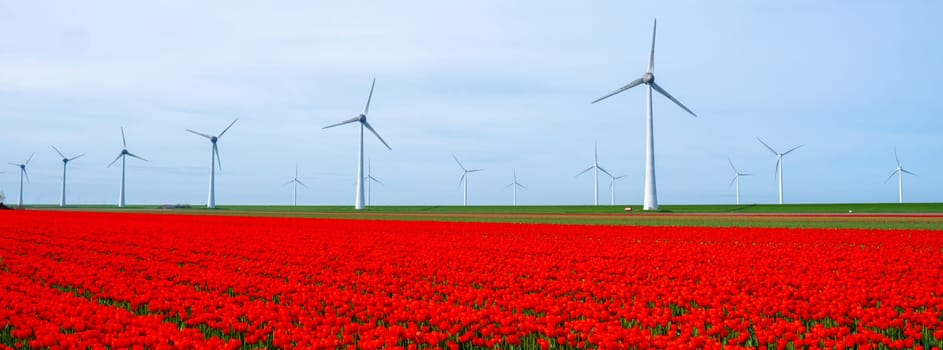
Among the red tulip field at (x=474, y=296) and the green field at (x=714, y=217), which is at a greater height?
the green field at (x=714, y=217)

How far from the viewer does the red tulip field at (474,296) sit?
9.24 metres

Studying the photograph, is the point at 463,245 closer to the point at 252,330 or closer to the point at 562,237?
the point at 562,237

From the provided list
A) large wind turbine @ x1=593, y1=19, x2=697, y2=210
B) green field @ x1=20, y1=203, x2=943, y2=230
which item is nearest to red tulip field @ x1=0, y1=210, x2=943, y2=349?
green field @ x1=20, y1=203, x2=943, y2=230

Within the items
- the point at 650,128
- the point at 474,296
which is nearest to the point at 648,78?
the point at 650,128

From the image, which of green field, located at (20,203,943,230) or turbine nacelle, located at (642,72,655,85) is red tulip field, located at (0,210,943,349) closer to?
green field, located at (20,203,943,230)

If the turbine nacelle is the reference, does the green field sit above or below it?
below

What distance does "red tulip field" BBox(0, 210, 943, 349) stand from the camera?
9.24 meters

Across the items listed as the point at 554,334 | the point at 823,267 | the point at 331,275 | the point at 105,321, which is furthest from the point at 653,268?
the point at 105,321

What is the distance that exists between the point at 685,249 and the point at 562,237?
7893 millimetres

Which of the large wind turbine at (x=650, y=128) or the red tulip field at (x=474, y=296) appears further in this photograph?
the large wind turbine at (x=650, y=128)

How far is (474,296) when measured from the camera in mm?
12656

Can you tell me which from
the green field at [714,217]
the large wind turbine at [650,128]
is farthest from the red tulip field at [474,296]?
the large wind turbine at [650,128]

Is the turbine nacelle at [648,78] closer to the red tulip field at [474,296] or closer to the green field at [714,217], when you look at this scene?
the green field at [714,217]

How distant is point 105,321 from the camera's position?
10.7 m
